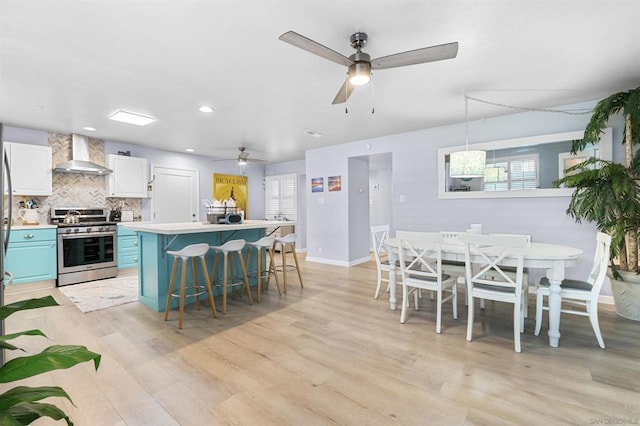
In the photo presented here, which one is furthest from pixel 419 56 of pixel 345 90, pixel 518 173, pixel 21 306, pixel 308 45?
pixel 518 173

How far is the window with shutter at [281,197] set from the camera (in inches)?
304

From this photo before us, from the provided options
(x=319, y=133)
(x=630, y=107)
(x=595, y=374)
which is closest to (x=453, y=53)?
(x=630, y=107)

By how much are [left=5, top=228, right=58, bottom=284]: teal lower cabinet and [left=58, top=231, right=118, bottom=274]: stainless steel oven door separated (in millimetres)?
99

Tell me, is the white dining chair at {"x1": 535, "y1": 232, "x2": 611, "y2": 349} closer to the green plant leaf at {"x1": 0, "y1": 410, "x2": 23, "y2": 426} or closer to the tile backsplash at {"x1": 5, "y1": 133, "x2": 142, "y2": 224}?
the green plant leaf at {"x1": 0, "y1": 410, "x2": 23, "y2": 426}

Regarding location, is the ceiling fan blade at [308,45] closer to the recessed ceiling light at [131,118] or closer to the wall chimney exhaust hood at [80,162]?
the recessed ceiling light at [131,118]

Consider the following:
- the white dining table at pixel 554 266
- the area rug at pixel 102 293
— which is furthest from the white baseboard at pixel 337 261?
the white dining table at pixel 554 266

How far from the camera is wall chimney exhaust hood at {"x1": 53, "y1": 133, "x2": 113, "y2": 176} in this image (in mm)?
4680

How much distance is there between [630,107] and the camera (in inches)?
108

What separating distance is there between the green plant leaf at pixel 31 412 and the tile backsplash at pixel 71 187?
208 inches

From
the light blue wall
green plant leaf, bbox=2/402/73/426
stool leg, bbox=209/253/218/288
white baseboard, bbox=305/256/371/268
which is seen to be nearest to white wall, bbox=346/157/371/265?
white baseboard, bbox=305/256/371/268

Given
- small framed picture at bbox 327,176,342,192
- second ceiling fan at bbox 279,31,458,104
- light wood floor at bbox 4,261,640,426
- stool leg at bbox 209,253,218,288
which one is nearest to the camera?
light wood floor at bbox 4,261,640,426

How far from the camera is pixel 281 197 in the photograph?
8.00 m

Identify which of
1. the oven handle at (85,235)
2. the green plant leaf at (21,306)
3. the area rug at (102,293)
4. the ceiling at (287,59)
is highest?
the ceiling at (287,59)

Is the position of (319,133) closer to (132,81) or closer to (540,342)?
(132,81)
